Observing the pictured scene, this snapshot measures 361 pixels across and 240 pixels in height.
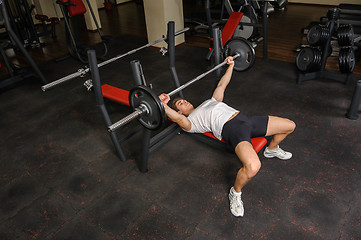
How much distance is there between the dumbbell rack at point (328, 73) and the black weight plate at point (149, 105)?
2087mm

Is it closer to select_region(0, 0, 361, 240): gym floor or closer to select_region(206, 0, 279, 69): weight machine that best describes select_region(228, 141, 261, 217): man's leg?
select_region(0, 0, 361, 240): gym floor

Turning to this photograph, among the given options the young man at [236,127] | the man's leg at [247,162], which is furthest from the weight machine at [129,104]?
the man's leg at [247,162]

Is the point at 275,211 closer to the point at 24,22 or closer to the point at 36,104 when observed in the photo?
the point at 36,104

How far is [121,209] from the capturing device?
5.37 ft

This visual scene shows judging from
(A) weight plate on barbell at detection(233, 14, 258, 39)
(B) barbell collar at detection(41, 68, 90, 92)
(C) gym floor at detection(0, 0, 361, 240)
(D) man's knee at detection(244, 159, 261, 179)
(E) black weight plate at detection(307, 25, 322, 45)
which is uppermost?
(B) barbell collar at detection(41, 68, 90, 92)

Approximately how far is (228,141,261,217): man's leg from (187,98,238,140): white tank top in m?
0.21

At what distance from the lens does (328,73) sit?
113 inches

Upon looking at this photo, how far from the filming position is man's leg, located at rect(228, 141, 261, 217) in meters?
1.43

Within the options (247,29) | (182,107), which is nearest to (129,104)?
(182,107)

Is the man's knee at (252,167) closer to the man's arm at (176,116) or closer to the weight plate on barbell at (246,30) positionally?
the man's arm at (176,116)

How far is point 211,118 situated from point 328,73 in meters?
1.90

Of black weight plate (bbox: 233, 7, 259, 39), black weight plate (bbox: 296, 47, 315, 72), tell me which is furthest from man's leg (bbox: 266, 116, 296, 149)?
black weight plate (bbox: 233, 7, 259, 39)

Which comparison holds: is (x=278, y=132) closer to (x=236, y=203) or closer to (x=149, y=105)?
(x=236, y=203)

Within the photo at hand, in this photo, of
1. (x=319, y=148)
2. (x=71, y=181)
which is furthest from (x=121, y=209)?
(x=319, y=148)
